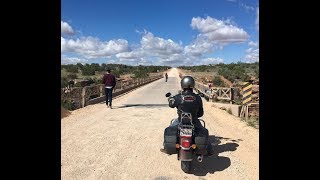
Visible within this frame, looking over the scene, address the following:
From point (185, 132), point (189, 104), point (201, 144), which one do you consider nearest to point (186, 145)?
point (185, 132)

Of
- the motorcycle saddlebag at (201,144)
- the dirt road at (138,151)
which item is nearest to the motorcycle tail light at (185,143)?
the motorcycle saddlebag at (201,144)

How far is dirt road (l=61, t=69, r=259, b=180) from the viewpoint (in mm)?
7004

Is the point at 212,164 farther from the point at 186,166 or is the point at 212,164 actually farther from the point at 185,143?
the point at 185,143

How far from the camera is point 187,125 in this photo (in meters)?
7.08

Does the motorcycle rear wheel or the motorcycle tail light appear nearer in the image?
the motorcycle tail light

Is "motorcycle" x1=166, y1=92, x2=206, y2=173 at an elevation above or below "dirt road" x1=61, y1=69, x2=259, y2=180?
above

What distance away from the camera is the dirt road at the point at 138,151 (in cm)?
700

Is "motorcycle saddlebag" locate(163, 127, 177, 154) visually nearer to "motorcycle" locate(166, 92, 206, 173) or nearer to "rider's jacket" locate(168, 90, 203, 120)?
"motorcycle" locate(166, 92, 206, 173)

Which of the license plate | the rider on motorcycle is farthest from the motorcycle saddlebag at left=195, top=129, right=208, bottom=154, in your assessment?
the license plate

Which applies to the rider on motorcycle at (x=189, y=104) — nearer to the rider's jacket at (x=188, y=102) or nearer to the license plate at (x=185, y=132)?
the rider's jacket at (x=188, y=102)
